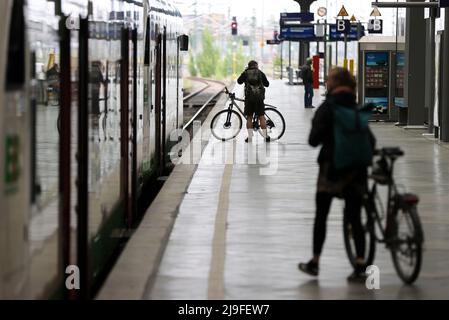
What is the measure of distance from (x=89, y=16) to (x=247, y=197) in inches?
300

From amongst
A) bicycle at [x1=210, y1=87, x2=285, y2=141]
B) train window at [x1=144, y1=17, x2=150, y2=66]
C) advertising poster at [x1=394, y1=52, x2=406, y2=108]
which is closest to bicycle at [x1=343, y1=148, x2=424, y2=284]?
train window at [x1=144, y1=17, x2=150, y2=66]

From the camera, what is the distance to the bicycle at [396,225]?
10.6 meters

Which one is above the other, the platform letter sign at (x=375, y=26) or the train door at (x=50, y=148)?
the platform letter sign at (x=375, y=26)

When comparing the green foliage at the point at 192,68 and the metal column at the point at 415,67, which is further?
the green foliage at the point at 192,68

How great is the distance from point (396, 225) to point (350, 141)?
797mm

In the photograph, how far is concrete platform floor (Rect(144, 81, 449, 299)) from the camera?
35.6 feet

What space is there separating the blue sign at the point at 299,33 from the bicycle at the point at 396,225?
2335 inches

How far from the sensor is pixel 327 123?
35.5 ft

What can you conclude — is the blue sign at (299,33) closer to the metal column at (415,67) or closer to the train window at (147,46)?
the metal column at (415,67)

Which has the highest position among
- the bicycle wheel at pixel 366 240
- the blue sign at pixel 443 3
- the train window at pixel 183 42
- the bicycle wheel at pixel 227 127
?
the blue sign at pixel 443 3

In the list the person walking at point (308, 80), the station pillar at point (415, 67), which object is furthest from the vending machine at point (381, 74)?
the person walking at point (308, 80)

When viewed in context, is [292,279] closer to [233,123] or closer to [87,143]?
[87,143]

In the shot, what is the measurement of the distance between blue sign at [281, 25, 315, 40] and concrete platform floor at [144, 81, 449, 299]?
1784 inches
